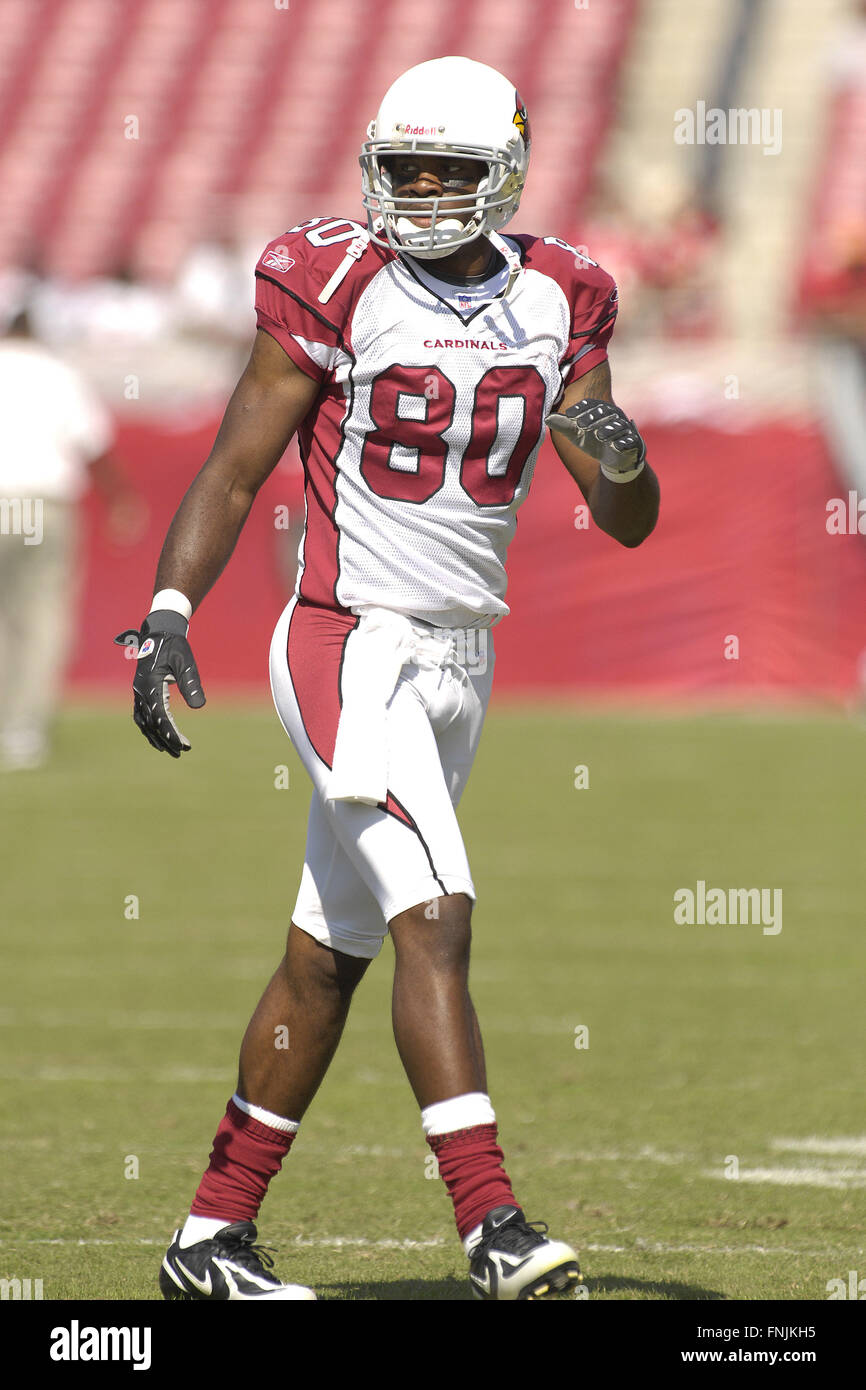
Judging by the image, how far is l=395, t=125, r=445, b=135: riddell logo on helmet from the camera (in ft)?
11.8

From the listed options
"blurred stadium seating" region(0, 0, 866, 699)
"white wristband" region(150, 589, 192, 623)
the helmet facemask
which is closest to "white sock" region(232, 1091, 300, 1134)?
"white wristband" region(150, 589, 192, 623)

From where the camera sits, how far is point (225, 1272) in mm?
3494

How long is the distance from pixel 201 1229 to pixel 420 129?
5.79ft

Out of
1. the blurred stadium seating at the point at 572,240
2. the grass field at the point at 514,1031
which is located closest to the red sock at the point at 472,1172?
the grass field at the point at 514,1031

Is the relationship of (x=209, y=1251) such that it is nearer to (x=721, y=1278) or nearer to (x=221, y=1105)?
(x=721, y=1278)

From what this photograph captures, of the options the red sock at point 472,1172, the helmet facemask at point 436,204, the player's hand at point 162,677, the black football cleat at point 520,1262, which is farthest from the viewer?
the helmet facemask at point 436,204

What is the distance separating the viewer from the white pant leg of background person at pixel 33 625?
458 inches

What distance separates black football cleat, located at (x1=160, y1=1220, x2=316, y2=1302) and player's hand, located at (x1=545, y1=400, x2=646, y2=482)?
1.33 m

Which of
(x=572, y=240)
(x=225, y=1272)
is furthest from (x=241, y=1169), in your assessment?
(x=572, y=240)

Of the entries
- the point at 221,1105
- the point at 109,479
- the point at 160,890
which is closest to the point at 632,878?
the point at 160,890

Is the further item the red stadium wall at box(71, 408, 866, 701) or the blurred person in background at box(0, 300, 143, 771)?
the red stadium wall at box(71, 408, 866, 701)

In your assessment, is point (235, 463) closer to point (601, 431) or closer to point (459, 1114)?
point (601, 431)

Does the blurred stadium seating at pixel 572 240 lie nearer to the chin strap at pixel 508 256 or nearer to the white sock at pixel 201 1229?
the chin strap at pixel 508 256

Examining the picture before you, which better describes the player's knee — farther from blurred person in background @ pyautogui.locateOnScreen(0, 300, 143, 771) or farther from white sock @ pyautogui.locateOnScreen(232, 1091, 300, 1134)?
blurred person in background @ pyautogui.locateOnScreen(0, 300, 143, 771)
